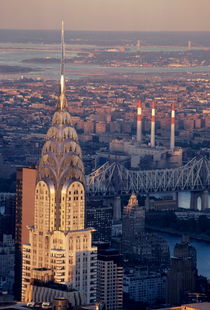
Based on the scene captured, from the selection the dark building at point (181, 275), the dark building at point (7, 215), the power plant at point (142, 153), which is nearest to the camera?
the dark building at point (181, 275)

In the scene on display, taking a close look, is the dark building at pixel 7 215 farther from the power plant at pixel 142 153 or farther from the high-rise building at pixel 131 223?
the power plant at pixel 142 153

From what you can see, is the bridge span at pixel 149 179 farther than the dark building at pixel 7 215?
Result: Yes

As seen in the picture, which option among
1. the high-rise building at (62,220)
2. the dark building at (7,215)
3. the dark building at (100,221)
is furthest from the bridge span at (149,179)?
the high-rise building at (62,220)

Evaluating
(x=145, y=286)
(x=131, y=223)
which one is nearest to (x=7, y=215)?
(x=131, y=223)

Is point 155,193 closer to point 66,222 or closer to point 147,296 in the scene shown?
point 147,296

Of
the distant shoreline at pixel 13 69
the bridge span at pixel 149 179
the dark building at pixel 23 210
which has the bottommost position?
the dark building at pixel 23 210

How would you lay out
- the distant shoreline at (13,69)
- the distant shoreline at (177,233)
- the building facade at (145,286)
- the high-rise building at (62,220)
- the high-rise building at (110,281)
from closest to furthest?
the high-rise building at (62,220), the high-rise building at (110,281), the building facade at (145,286), the distant shoreline at (177,233), the distant shoreline at (13,69)
